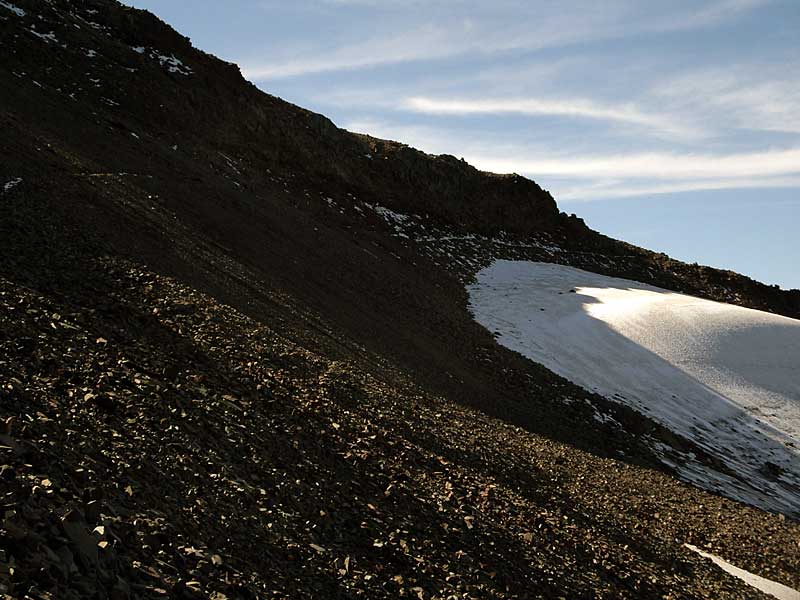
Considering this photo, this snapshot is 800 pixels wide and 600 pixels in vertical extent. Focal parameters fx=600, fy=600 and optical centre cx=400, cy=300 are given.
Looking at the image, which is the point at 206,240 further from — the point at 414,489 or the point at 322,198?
the point at 322,198

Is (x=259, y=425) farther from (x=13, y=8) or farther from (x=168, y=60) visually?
(x=168, y=60)

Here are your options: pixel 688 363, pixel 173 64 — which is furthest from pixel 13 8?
pixel 688 363

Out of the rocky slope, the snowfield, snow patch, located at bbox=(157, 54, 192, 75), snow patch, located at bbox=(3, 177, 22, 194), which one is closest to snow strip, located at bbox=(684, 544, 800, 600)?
the rocky slope

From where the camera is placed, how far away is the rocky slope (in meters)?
4.48

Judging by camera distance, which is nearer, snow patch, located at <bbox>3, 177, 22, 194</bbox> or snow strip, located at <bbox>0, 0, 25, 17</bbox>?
snow patch, located at <bbox>3, 177, 22, 194</bbox>

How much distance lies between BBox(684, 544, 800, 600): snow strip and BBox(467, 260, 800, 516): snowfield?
5.31 metres

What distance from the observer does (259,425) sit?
22.4 feet

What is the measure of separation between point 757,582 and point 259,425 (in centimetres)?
767

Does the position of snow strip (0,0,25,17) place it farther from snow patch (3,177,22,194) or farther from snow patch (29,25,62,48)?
snow patch (3,177,22,194)

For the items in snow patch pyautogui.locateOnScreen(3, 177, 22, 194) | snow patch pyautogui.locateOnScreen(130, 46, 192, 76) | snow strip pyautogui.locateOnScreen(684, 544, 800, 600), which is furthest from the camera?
snow patch pyautogui.locateOnScreen(130, 46, 192, 76)

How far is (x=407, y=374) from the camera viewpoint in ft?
42.1

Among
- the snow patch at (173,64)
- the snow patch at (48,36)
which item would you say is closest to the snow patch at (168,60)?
the snow patch at (173,64)

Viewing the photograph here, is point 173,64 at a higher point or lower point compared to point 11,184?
higher

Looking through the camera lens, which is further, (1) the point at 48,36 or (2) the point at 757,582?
(1) the point at 48,36
